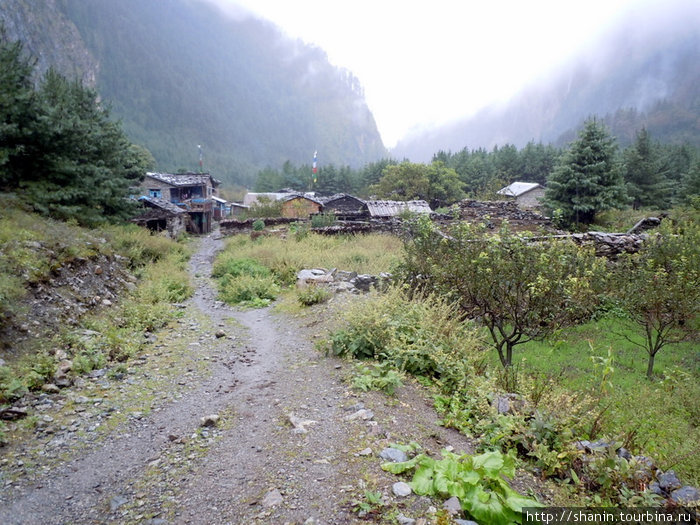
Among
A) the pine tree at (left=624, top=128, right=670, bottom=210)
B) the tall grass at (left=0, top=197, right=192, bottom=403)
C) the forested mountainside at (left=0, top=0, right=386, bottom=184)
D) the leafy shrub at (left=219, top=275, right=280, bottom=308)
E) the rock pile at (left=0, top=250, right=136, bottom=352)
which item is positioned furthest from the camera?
the forested mountainside at (left=0, top=0, right=386, bottom=184)

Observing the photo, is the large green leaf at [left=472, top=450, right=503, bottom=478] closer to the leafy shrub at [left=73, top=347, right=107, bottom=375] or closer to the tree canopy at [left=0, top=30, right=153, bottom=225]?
the leafy shrub at [left=73, top=347, right=107, bottom=375]

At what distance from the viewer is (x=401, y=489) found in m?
2.99

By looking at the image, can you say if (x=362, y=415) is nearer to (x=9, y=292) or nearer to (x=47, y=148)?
(x=9, y=292)

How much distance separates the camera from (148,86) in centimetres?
14262

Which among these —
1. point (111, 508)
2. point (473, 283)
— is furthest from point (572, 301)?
point (111, 508)

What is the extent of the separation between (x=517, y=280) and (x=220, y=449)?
16.4 ft

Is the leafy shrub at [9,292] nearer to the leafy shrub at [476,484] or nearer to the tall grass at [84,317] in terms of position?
the tall grass at [84,317]

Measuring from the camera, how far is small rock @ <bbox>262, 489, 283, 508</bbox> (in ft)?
9.63

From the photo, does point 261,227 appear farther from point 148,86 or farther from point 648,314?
point 148,86

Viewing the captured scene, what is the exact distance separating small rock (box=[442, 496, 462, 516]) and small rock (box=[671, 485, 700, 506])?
191 cm

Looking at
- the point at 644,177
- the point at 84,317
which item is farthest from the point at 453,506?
the point at 644,177

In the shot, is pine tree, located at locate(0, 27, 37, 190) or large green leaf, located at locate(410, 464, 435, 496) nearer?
large green leaf, located at locate(410, 464, 435, 496)

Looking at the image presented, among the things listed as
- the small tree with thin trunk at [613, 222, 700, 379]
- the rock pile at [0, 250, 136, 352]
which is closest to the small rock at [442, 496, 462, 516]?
the rock pile at [0, 250, 136, 352]

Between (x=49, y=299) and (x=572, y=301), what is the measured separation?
955 cm
